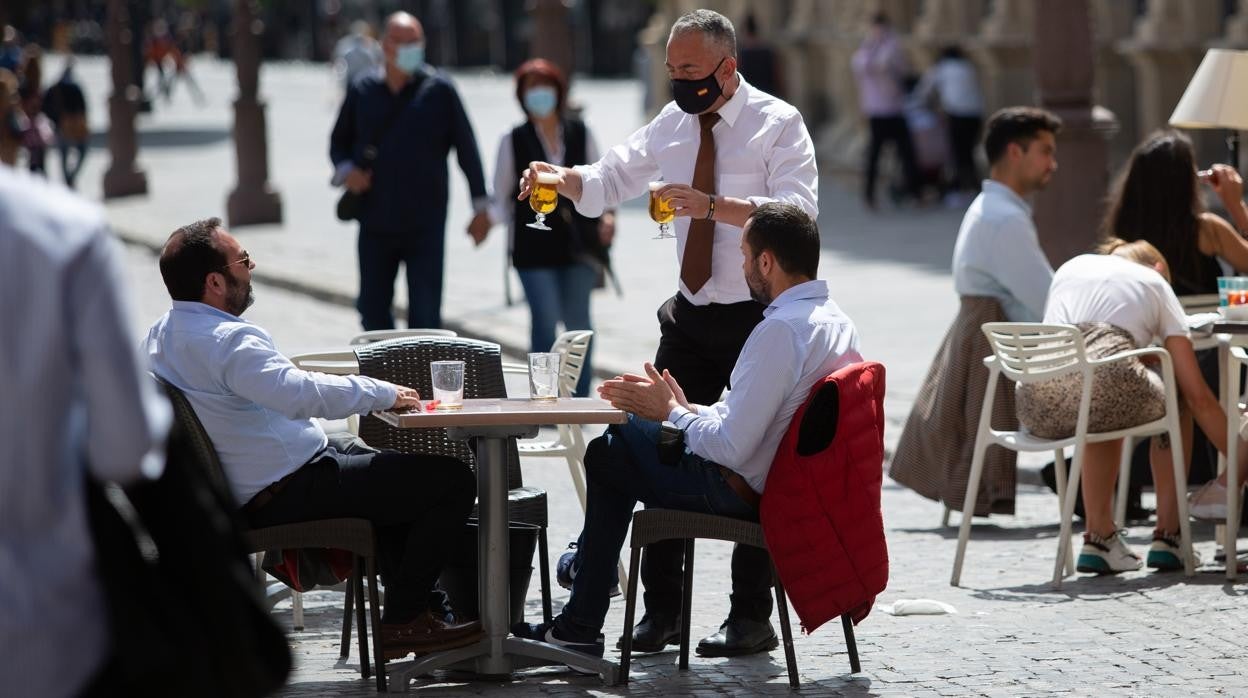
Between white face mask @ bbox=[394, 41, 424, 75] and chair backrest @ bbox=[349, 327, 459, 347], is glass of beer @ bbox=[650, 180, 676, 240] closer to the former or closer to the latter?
chair backrest @ bbox=[349, 327, 459, 347]

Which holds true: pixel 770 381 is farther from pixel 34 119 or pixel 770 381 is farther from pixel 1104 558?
pixel 34 119

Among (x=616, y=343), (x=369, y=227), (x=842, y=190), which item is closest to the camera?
(x=369, y=227)

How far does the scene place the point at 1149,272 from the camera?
24.4 ft

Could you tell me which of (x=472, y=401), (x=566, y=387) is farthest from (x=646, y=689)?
(x=566, y=387)

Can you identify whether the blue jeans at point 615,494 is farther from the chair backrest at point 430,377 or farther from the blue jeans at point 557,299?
the blue jeans at point 557,299

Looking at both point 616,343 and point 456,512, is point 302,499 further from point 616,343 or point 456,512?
point 616,343

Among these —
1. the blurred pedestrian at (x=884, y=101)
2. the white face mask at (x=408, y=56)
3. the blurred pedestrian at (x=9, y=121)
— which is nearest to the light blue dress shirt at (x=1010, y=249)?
the white face mask at (x=408, y=56)

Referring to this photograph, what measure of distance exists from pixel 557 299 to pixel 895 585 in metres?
3.50

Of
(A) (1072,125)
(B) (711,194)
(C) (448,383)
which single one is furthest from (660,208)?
(A) (1072,125)

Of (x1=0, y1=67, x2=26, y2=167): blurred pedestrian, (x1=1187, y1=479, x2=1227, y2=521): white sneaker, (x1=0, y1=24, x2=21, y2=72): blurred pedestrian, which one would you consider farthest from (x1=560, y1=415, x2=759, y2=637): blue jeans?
(x1=0, y1=24, x2=21, y2=72): blurred pedestrian

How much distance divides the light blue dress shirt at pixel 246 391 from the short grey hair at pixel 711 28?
1.53 meters

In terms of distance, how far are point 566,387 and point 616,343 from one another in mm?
5879

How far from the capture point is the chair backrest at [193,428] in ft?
19.0

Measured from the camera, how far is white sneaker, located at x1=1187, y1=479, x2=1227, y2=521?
753 cm
